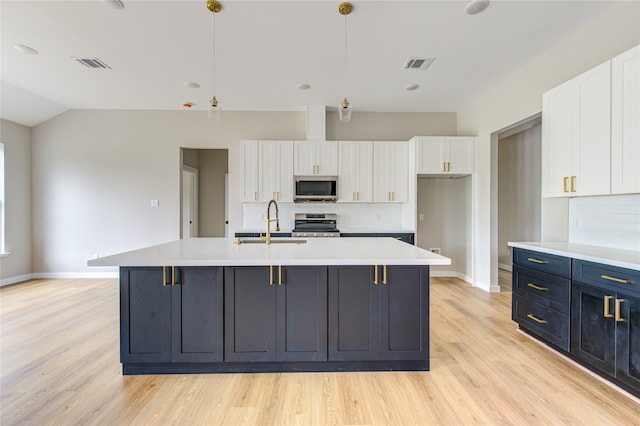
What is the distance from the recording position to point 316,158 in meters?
4.63

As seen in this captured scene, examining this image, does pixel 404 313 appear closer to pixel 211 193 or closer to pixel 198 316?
pixel 198 316

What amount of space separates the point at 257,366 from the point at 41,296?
3809 millimetres

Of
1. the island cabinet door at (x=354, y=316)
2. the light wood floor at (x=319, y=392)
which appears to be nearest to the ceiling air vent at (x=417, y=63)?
the island cabinet door at (x=354, y=316)

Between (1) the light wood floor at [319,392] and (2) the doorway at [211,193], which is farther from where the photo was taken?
(2) the doorway at [211,193]

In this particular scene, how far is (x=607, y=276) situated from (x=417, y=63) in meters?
2.69

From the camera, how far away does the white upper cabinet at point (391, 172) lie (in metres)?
4.69

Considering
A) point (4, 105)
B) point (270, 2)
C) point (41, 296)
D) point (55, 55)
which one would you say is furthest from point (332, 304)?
point (4, 105)

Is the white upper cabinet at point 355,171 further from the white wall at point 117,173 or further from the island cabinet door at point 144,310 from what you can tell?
the island cabinet door at point 144,310

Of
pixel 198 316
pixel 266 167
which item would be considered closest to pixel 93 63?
pixel 266 167

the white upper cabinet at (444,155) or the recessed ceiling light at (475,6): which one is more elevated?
the recessed ceiling light at (475,6)

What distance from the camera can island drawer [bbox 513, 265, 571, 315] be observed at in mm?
2227

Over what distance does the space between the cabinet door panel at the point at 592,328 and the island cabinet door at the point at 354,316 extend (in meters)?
1.46

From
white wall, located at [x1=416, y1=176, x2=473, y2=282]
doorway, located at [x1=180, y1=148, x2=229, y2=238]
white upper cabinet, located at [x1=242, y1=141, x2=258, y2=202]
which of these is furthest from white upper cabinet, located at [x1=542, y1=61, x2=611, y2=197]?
doorway, located at [x1=180, y1=148, x2=229, y2=238]

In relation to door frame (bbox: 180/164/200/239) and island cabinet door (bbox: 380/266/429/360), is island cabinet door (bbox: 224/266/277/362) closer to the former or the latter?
island cabinet door (bbox: 380/266/429/360)
